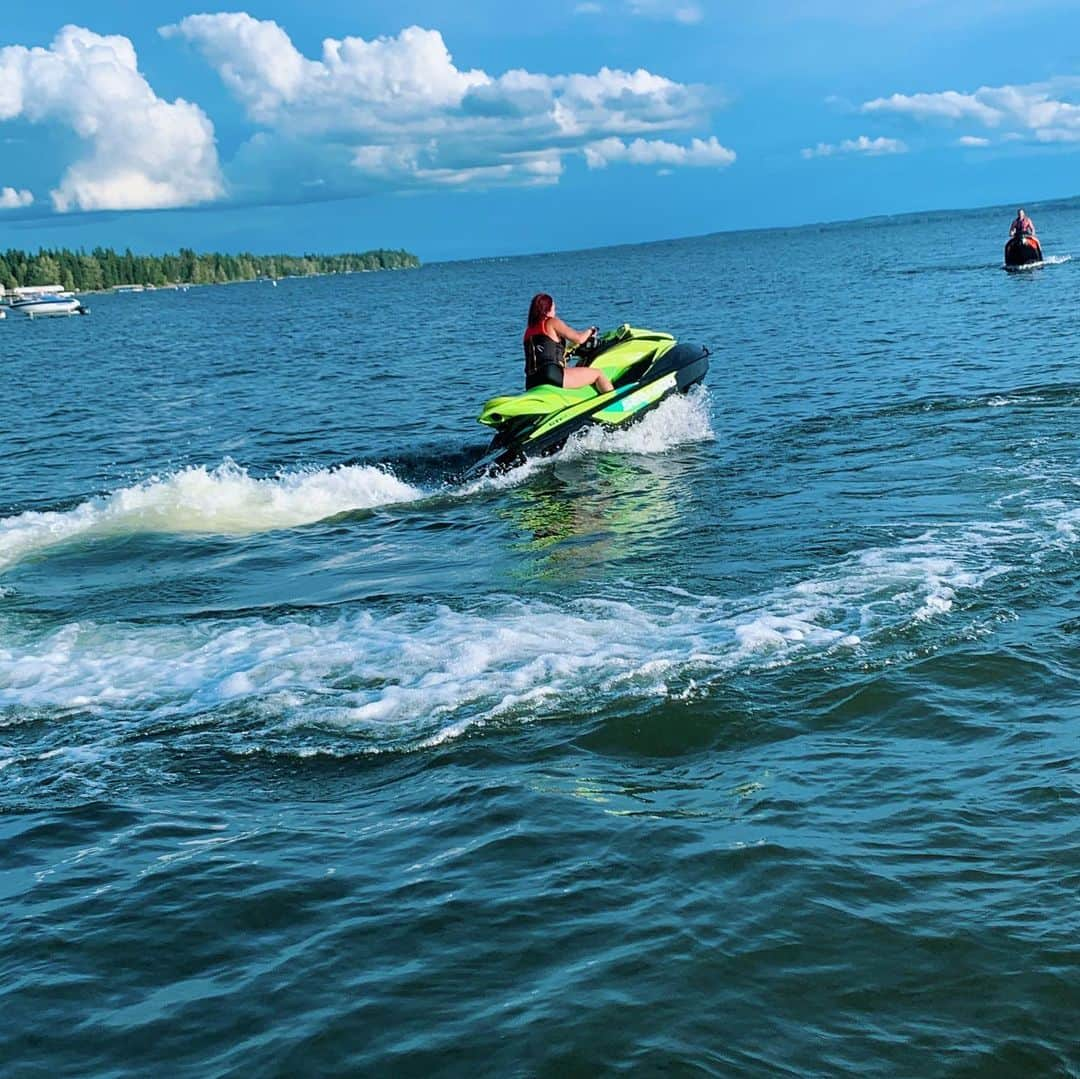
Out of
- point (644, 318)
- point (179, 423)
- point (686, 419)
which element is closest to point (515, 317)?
point (644, 318)

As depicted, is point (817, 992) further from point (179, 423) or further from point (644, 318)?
point (644, 318)

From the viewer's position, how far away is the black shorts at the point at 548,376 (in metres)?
15.7

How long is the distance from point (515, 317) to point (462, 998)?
50.4 meters

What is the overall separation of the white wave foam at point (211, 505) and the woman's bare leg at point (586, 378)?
8.34 feet

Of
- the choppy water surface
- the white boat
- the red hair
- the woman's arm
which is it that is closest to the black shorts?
the woman's arm

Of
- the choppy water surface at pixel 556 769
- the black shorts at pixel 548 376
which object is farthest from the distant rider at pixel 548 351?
the choppy water surface at pixel 556 769

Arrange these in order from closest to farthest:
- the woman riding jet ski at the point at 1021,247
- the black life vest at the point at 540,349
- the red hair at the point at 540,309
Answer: the red hair at the point at 540,309 < the black life vest at the point at 540,349 < the woman riding jet ski at the point at 1021,247

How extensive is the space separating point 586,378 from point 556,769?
10480mm

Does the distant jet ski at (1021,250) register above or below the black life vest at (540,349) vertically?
above

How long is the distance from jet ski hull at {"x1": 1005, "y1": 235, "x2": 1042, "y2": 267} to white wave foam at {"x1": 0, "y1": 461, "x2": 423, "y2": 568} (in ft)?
125

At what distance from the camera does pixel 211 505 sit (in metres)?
14.4

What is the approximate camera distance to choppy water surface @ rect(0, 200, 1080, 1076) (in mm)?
4141

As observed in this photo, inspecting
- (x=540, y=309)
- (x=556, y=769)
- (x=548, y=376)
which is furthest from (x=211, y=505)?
(x=556, y=769)

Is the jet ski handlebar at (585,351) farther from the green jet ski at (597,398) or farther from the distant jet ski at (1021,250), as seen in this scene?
the distant jet ski at (1021,250)
